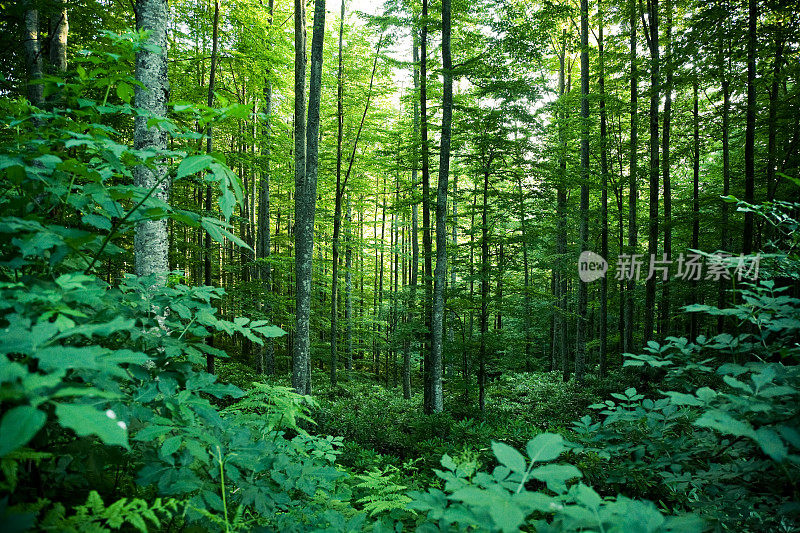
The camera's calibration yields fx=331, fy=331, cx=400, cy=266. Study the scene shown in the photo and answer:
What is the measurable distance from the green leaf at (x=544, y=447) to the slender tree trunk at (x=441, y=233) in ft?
22.1

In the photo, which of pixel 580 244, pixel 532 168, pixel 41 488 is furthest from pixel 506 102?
pixel 41 488

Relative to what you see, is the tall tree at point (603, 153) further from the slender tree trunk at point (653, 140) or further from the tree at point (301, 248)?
the tree at point (301, 248)

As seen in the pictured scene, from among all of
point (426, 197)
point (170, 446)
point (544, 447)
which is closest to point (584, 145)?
point (426, 197)

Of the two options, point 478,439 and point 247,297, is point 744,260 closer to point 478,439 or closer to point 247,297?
point 478,439

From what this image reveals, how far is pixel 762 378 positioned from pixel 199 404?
2220mm

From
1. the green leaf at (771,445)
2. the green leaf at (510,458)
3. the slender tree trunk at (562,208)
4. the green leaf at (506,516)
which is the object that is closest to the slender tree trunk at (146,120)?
the green leaf at (510,458)

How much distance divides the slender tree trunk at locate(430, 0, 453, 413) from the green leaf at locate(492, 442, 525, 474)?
6802mm

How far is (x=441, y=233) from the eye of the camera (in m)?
7.93

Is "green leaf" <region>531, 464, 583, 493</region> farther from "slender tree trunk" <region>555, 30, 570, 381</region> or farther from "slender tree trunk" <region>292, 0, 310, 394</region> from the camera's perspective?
"slender tree trunk" <region>555, 30, 570, 381</region>

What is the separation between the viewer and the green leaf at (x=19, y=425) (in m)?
0.59

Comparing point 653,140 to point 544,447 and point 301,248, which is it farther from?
point 544,447

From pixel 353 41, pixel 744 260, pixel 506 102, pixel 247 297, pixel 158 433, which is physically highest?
pixel 353 41

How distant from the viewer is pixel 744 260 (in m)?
1.80

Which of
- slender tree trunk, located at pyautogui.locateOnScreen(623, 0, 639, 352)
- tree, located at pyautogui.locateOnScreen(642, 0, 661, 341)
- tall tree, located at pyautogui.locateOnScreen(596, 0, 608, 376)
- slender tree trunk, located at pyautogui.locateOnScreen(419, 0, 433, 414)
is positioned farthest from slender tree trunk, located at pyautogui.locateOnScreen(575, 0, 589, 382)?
slender tree trunk, located at pyautogui.locateOnScreen(419, 0, 433, 414)
